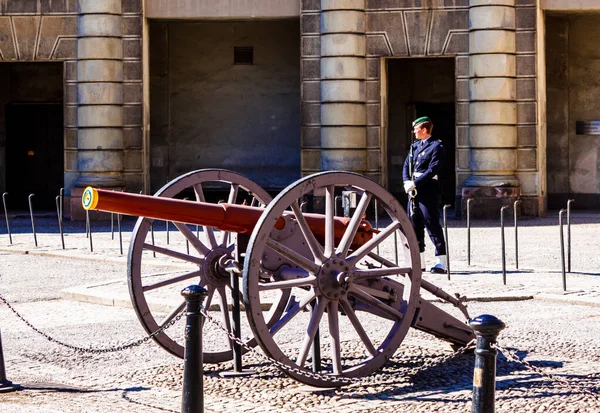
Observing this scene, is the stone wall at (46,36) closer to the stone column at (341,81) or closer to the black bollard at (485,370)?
the stone column at (341,81)

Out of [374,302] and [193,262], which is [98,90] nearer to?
[193,262]

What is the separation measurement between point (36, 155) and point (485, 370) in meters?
25.1

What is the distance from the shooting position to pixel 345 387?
778 cm

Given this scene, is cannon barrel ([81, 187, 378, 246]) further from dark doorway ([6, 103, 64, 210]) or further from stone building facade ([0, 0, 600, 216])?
dark doorway ([6, 103, 64, 210])

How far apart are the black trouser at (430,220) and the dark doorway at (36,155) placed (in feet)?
54.9

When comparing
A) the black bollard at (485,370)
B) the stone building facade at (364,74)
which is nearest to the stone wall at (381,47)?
the stone building facade at (364,74)

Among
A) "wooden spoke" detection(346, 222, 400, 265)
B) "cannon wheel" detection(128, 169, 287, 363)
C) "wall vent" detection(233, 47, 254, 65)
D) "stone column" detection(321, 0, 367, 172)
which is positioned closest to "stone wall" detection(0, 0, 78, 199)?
"wall vent" detection(233, 47, 254, 65)

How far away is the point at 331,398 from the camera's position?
24.6 feet

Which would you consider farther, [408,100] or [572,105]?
[408,100]

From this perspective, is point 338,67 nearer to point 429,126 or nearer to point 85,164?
point 85,164

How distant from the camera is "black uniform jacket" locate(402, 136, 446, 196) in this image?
14195 mm

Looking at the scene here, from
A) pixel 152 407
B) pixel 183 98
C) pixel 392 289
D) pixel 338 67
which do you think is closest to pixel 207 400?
pixel 152 407

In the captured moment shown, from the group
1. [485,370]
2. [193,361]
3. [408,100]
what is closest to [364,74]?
[408,100]

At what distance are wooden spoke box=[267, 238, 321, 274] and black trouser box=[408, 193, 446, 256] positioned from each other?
625 cm
